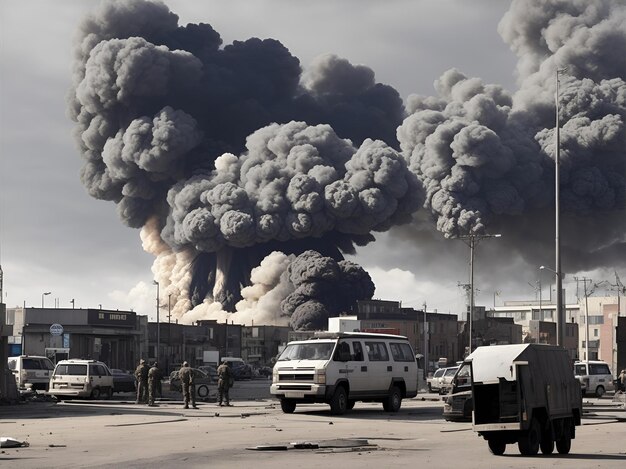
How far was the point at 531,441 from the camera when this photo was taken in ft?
68.5

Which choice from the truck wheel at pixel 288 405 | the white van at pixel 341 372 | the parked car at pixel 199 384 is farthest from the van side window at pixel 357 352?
the parked car at pixel 199 384

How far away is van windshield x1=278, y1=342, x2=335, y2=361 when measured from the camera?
3425 centimetres

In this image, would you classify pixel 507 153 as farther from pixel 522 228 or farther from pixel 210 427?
pixel 210 427

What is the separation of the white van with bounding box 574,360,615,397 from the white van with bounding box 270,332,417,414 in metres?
19.6

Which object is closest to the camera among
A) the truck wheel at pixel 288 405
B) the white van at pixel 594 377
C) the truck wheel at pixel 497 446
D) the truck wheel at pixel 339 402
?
the truck wheel at pixel 497 446

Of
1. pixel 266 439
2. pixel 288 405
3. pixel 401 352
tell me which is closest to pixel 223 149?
pixel 401 352

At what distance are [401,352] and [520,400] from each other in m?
16.7

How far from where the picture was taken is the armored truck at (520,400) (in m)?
20.7

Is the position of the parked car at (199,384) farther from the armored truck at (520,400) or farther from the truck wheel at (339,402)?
the armored truck at (520,400)

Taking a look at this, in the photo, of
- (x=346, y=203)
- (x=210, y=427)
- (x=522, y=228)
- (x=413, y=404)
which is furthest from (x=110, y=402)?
(x=522, y=228)

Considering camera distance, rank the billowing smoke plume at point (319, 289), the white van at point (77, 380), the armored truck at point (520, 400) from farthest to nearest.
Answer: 1. the billowing smoke plume at point (319, 289)
2. the white van at point (77, 380)
3. the armored truck at point (520, 400)

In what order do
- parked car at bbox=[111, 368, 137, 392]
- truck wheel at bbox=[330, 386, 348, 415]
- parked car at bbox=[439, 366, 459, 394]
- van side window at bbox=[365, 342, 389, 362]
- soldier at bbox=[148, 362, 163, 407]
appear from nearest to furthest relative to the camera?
1. truck wheel at bbox=[330, 386, 348, 415]
2. van side window at bbox=[365, 342, 389, 362]
3. soldier at bbox=[148, 362, 163, 407]
4. parked car at bbox=[439, 366, 459, 394]
5. parked car at bbox=[111, 368, 137, 392]

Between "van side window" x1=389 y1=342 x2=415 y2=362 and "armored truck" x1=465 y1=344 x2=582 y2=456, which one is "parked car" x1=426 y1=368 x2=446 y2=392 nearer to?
"van side window" x1=389 y1=342 x2=415 y2=362

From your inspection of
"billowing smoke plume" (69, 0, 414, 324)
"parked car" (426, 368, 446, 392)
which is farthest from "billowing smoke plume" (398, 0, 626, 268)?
"parked car" (426, 368, 446, 392)
